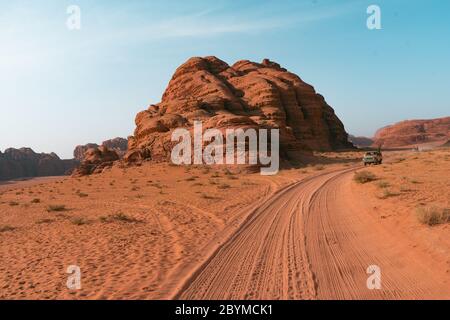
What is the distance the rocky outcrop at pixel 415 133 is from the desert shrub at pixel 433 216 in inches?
4176

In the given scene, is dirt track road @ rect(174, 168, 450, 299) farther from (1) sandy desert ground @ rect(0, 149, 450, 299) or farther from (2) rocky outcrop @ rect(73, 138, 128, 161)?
(2) rocky outcrop @ rect(73, 138, 128, 161)

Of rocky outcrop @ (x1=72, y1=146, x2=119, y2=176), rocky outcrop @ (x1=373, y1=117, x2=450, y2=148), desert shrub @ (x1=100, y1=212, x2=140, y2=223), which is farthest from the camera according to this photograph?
rocky outcrop @ (x1=373, y1=117, x2=450, y2=148)

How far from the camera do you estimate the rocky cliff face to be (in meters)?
43.2

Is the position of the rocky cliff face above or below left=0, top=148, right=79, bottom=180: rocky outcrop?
above

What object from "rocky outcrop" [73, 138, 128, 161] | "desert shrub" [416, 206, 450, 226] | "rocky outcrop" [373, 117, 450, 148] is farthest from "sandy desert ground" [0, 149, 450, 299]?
"rocky outcrop" [373, 117, 450, 148]

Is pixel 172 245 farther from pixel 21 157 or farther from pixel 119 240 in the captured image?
pixel 21 157

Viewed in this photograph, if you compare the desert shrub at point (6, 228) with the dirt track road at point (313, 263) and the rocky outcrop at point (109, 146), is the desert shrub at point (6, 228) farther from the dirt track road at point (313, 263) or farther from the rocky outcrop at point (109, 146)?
the rocky outcrop at point (109, 146)

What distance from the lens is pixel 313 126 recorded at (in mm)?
60344

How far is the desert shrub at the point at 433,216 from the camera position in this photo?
911 cm

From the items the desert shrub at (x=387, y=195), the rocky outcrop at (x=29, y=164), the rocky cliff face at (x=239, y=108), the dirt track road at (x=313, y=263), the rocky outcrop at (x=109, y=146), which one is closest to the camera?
the dirt track road at (x=313, y=263)

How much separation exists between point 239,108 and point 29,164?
74689 mm

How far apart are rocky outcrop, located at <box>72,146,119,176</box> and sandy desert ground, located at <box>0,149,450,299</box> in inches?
1149

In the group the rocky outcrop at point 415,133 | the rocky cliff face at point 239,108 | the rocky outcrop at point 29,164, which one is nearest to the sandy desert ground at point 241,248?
the rocky cliff face at point 239,108
